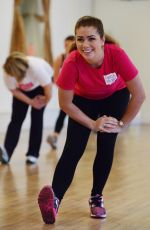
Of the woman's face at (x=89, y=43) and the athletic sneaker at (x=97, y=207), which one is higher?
the woman's face at (x=89, y=43)

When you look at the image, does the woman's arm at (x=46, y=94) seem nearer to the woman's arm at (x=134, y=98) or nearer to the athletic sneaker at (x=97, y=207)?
the athletic sneaker at (x=97, y=207)

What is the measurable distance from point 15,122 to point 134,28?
462 centimetres

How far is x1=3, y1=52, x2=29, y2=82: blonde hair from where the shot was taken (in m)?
3.97

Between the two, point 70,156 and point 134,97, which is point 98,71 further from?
point 70,156

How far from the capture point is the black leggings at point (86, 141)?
2.40 metres

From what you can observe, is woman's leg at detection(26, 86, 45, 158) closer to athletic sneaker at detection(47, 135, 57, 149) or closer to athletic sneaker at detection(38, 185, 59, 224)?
athletic sneaker at detection(47, 135, 57, 149)

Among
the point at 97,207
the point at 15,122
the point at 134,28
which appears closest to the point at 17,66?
the point at 15,122

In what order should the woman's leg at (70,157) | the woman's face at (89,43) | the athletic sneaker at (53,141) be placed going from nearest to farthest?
the woman's face at (89,43), the woman's leg at (70,157), the athletic sneaker at (53,141)

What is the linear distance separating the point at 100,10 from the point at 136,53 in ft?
3.44

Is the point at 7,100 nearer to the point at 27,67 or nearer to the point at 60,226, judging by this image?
the point at 27,67

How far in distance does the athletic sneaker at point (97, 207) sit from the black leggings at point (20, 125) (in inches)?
70.7

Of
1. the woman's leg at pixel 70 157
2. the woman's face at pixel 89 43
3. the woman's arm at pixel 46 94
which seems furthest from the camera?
the woman's arm at pixel 46 94

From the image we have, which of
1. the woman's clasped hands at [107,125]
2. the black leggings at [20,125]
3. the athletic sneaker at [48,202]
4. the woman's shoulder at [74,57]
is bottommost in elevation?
the black leggings at [20,125]

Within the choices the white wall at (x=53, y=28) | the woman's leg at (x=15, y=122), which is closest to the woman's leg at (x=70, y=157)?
the woman's leg at (x=15, y=122)
